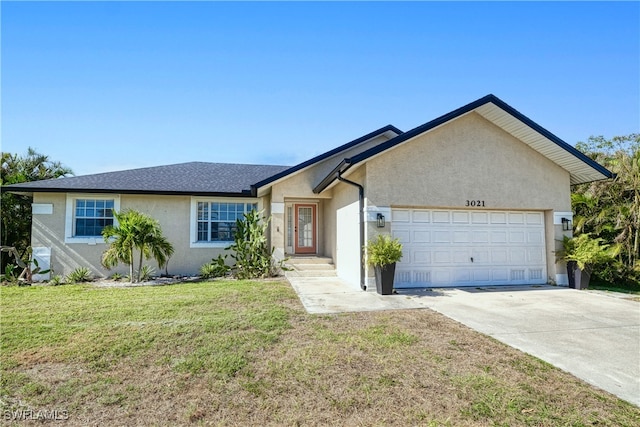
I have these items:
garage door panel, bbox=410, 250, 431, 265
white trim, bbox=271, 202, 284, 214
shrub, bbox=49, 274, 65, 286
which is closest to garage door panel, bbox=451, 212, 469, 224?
garage door panel, bbox=410, 250, 431, 265

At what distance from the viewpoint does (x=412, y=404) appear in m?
3.50

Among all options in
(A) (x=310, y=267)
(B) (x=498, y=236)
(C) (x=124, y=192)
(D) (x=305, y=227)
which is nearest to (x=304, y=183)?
(D) (x=305, y=227)

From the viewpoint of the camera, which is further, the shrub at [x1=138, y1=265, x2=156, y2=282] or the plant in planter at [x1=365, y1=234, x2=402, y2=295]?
the shrub at [x1=138, y1=265, x2=156, y2=282]

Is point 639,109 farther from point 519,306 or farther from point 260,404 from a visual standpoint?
point 260,404

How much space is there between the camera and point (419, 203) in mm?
9938

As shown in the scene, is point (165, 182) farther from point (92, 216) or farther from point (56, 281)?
point (56, 281)

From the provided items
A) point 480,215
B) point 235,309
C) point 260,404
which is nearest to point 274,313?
point 235,309

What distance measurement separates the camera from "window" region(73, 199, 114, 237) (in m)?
12.4

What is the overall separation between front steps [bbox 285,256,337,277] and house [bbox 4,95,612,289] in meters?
0.46

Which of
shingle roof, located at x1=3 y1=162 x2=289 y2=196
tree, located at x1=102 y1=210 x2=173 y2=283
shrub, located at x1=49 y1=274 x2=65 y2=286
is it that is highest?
shingle roof, located at x1=3 y1=162 x2=289 y2=196

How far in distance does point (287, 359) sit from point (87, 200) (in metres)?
11.8

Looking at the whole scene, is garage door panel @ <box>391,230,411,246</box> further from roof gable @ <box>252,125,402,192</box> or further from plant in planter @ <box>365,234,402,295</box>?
roof gable @ <box>252,125,402,192</box>

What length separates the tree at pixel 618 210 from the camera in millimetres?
11164

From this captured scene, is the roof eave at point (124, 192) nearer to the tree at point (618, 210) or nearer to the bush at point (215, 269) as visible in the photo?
the bush at point (215, 269)
